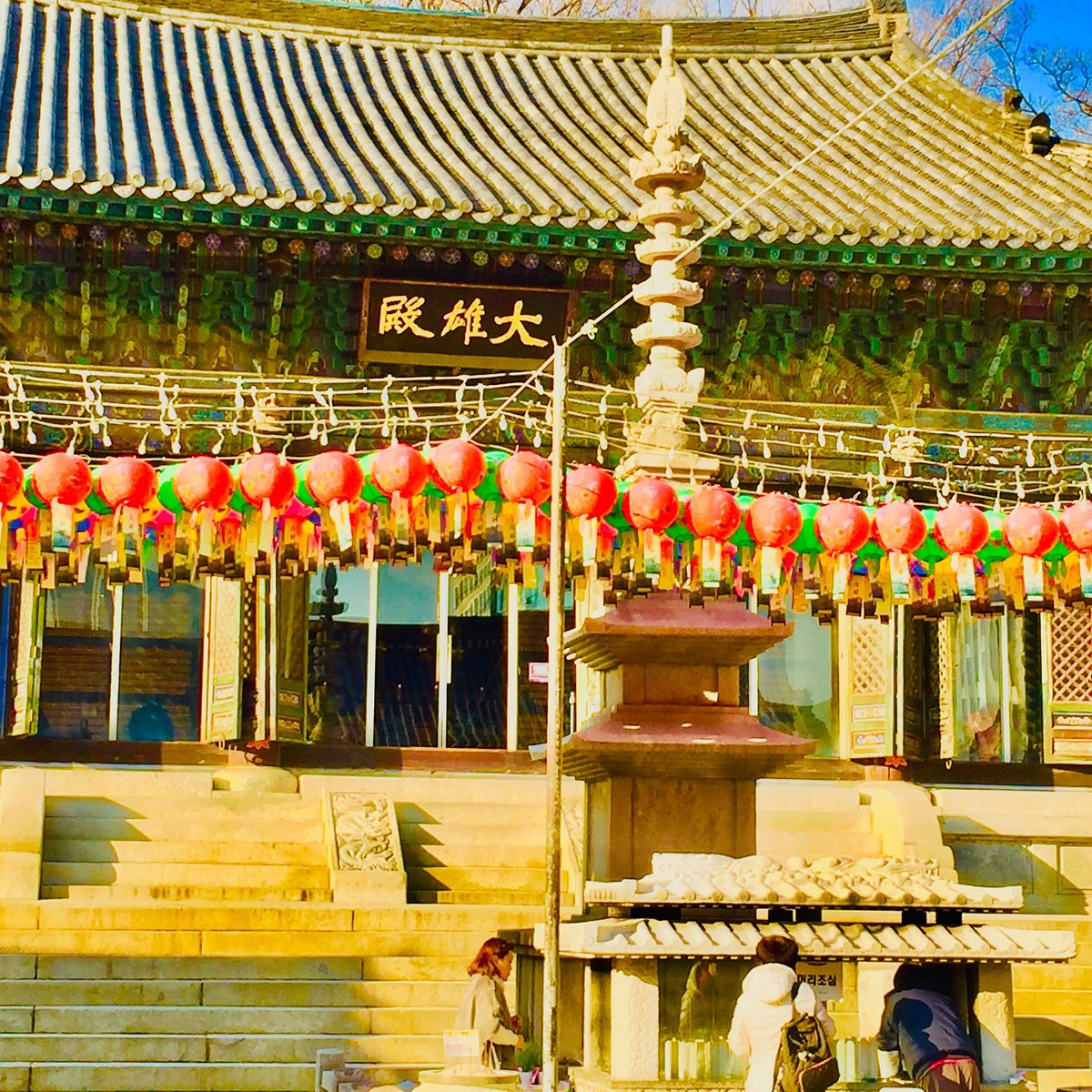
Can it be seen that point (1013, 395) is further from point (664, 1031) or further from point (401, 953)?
point (664, 1031)

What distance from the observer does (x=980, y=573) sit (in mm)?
14758

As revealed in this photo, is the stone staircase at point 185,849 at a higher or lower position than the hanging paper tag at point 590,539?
lower

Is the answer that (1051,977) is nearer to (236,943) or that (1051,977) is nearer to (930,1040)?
(930,1040)

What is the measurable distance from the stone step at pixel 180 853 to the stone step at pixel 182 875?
121 mm

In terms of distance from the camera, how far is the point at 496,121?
23656mm

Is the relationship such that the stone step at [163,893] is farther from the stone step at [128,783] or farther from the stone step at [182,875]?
the stone step at [128,783]

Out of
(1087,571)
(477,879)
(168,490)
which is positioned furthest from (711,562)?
(477,879)

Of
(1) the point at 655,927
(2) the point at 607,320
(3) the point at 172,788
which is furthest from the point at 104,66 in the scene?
(1) the point at 655,927

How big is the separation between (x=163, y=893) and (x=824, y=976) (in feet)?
19.7

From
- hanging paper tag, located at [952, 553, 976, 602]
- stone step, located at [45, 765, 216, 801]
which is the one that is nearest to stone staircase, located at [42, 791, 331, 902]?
stone step, located at [45, 765, 216, 801]

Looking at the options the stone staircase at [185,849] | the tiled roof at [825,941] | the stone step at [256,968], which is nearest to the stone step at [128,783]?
the stone staircase at [185,849]

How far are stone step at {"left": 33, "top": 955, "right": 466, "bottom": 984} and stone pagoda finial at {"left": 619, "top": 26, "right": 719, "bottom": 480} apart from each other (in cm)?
362

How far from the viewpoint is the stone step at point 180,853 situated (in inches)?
675

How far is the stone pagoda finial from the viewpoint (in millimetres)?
13773
